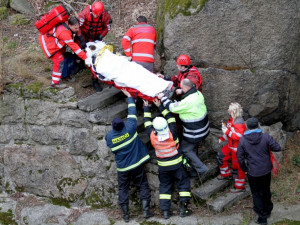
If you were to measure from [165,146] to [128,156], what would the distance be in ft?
2.05

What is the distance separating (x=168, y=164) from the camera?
6.31m

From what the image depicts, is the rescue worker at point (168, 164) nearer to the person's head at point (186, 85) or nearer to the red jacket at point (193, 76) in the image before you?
the person's head at point (186, 85)

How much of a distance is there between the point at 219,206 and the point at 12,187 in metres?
4.05

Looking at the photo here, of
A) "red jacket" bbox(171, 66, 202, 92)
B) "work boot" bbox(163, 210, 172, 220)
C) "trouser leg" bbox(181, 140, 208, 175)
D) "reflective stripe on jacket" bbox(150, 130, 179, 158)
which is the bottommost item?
"work boot" bbox(163, 210, 172, 220)

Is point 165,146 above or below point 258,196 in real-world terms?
above

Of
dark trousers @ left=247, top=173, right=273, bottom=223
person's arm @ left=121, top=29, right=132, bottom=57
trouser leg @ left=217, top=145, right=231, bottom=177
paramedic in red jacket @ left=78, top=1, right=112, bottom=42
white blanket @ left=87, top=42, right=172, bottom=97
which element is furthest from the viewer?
paramedic in red jacket @ left=78, top=1, right=112, bottom=42

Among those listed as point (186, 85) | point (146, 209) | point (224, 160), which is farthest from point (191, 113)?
point (146, 209)

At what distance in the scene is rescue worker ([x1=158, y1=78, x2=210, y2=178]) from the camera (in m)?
6.38

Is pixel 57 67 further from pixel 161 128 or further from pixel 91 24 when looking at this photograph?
pixel 161 128

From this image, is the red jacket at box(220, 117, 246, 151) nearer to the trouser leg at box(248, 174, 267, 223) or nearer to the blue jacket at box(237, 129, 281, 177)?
the blue jacket at box(237, 129, 281, 177)

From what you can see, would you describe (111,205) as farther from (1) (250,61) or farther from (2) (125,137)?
(1) (250,61)

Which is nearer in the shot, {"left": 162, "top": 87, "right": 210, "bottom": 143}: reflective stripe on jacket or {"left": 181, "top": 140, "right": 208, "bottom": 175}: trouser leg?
Result: {"left": 162, "top": 87, "right": 210, "bottom": 143}: reflective stripe on jacket

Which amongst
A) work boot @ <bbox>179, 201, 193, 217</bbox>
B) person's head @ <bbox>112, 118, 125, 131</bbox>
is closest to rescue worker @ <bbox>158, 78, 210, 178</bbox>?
work boot @ <bbox>179, 201, 193, 217</bbox>

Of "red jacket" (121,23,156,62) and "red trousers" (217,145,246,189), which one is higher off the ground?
"red jacket" (121,23,156,62)
